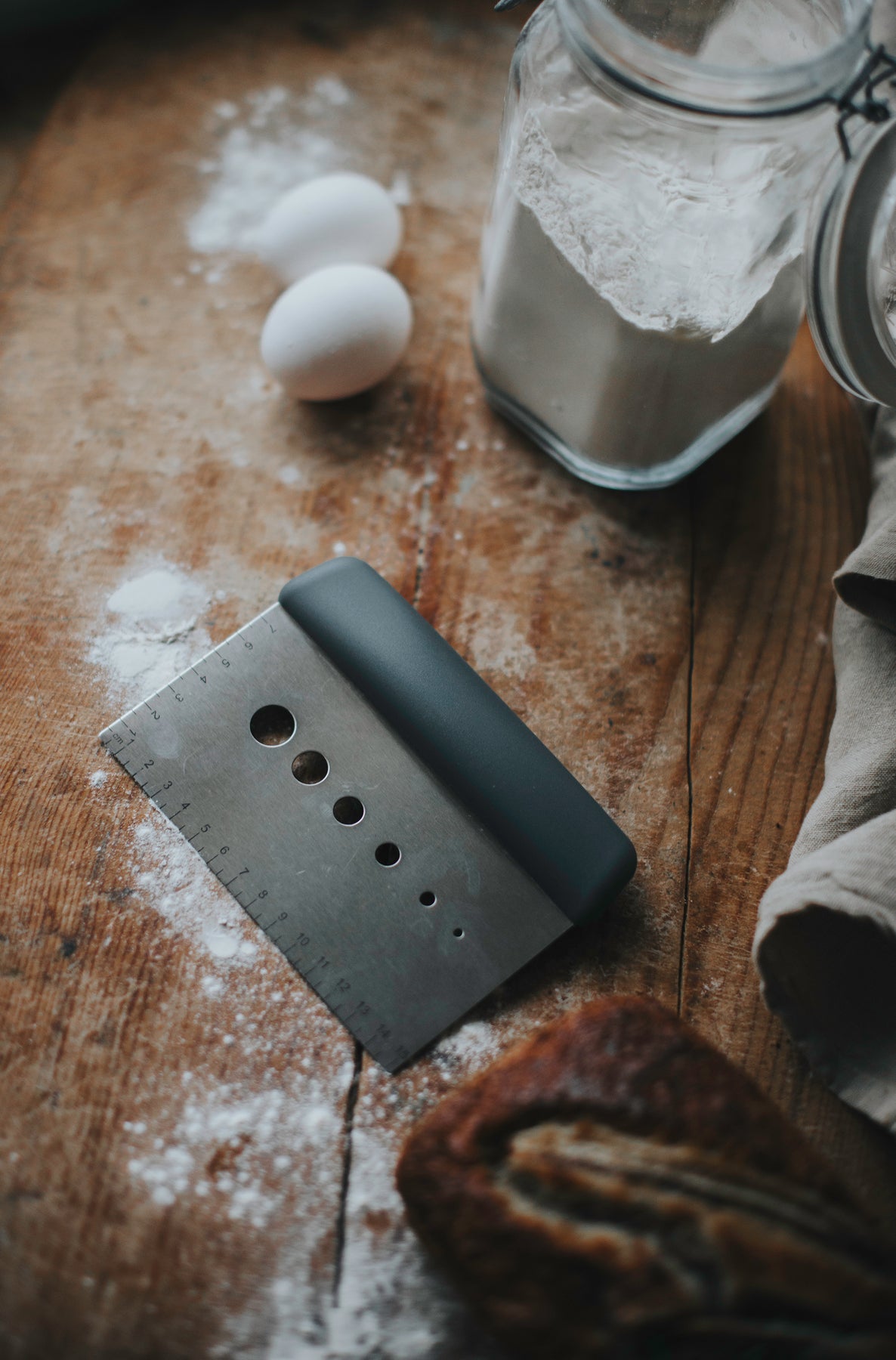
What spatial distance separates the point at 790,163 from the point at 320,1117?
66 cm

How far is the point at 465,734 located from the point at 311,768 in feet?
0.39

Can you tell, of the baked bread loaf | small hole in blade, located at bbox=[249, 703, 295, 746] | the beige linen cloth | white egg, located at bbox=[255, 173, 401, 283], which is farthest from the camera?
white egg, located at bbox=[255, 173, 401, 283]

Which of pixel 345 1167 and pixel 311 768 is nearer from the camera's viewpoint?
pixel 345 1167

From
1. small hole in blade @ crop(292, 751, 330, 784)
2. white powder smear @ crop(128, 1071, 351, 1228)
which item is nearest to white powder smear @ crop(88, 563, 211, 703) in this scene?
small hole in blade @ crop(292, 751, 330, 784)

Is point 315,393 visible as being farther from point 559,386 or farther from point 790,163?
point 790,163

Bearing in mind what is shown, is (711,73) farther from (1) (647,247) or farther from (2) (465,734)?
(2) (465,734)

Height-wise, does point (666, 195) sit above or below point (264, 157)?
above

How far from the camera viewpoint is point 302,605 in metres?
0.68

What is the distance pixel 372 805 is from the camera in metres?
0.64

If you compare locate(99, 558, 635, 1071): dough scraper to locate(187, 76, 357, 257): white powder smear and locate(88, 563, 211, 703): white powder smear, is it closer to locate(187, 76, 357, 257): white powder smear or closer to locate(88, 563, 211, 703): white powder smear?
locate(88, 563, 211, 703): white powder smear

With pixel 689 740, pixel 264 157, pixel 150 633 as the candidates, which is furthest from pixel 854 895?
pixel 264 157

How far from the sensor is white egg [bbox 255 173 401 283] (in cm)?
78

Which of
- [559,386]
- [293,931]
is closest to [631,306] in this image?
[559,386]

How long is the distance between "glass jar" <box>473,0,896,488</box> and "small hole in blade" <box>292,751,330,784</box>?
328 mm
